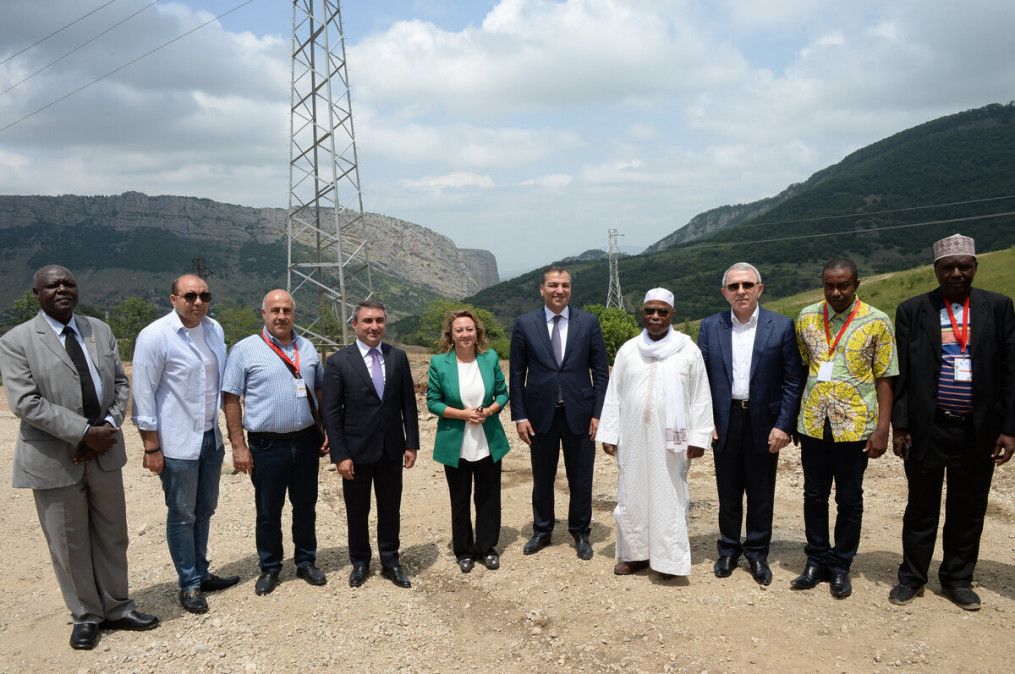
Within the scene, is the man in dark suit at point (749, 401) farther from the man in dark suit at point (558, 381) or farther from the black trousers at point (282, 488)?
the black trousers at point (282, 488)

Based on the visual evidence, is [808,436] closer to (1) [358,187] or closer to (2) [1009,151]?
(1) [358,187]

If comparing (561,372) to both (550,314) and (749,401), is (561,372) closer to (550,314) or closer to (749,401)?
(550,314)

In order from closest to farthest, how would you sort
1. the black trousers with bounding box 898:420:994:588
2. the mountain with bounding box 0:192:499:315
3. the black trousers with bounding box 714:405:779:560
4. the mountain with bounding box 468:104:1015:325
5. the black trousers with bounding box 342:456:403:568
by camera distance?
the black trousers with bounding box 898:420:994:588 < the black trousers with bounding box 714:405:779:560 < the black trousers with bounding box 342:456:403:568 < the mountain with bounding box 468:104:1015:325 < the mountain with bounding box 0:192:499:315

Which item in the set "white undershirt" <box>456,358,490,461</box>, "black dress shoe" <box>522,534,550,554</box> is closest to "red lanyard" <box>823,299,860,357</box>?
"white undershirt" <box>456,358,490,461</box>

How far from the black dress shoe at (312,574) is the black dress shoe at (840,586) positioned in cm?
352

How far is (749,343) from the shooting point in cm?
448

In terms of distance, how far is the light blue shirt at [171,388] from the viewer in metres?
4.17

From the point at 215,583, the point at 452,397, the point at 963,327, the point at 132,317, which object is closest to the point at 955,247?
the point at 963,327

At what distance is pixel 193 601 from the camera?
4465 millimetres

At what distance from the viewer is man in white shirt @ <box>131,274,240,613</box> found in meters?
4.18

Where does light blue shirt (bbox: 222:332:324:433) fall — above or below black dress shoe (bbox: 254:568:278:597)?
above

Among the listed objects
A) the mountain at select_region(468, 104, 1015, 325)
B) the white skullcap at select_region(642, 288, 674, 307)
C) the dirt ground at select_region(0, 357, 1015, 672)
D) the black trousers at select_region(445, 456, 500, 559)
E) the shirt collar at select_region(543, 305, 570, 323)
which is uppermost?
the mountain at select_region(468, 104, 1015, 325)

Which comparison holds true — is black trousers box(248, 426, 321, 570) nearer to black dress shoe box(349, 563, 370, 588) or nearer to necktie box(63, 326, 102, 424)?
black dress shoe box(349, 563, 370, 588)

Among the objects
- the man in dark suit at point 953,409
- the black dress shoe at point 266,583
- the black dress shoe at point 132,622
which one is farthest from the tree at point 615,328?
the black dress shoe at point 132,622
